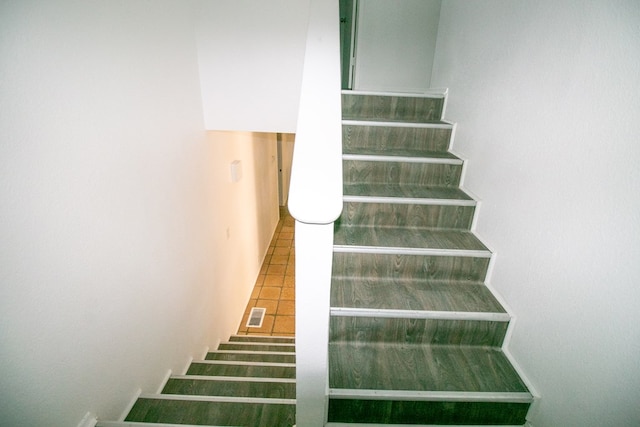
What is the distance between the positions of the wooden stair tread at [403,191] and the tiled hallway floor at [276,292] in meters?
2.52

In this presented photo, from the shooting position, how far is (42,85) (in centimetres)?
112

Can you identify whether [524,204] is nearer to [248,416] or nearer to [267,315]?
[248,416]

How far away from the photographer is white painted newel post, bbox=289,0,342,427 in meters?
0.71

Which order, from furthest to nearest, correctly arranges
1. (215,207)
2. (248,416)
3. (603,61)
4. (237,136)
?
(237,136), (215,207), (248,416), (603,61)

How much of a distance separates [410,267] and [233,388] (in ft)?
4.64

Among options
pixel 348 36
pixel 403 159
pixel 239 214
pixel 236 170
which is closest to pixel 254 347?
pixel 239 214

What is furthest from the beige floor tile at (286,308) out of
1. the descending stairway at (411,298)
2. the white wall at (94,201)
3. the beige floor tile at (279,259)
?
the descending stairway at (411,298)

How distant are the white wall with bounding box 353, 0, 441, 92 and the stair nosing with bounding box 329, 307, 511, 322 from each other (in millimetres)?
2465

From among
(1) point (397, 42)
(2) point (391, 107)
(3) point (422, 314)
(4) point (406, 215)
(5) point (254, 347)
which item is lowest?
(5) point (254, 347)

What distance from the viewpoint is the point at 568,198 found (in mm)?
1165

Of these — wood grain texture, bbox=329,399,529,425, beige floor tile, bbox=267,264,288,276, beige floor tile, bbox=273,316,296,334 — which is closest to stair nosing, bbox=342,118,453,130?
wood grain texture, bbox=329,399,529,425

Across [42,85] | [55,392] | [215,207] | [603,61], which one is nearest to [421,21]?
[603,61]

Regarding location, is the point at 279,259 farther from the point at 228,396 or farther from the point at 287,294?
the point at 228,396

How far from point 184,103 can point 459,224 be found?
2039 millimetres
